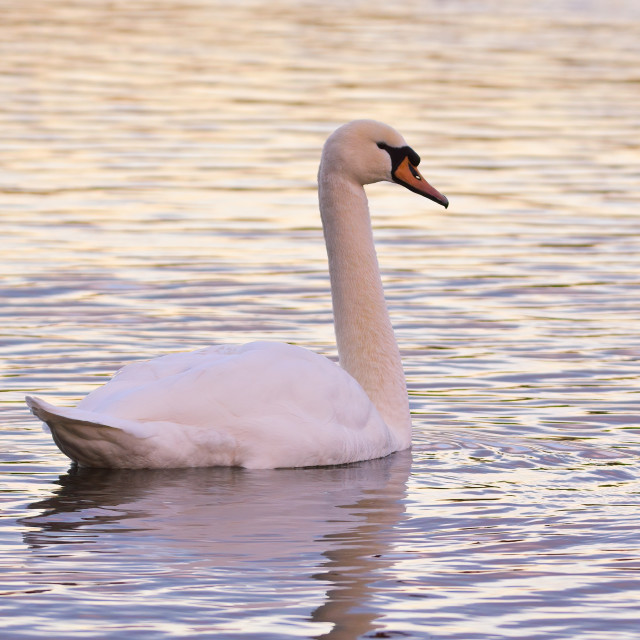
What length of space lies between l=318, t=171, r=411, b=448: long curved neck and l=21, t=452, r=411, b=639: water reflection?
837 mm

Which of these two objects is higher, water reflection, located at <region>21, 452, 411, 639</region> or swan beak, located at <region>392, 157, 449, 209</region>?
swan beak, located at <region>392, 157, 449, 209</region>

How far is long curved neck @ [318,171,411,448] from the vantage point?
33.2ft

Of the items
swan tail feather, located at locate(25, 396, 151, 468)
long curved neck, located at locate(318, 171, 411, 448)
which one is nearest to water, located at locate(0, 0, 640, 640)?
swan tail feather, located at locate(25, 396, 151, 468)

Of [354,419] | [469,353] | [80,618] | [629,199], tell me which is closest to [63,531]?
[80,618]

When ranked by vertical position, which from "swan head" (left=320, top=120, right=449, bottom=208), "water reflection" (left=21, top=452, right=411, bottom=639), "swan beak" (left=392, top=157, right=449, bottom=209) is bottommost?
"water reflection" (left=21, top=452, right=411, bottom=639)

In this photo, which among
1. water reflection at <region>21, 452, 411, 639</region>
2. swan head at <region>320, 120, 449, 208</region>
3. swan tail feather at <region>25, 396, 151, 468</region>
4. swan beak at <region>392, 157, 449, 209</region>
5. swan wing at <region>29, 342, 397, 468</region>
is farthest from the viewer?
swan beak at <region>392, 157, 449, 209</region>

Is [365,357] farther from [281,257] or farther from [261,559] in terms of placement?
[281,257]

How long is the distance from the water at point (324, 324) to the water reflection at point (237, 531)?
0.02 meters

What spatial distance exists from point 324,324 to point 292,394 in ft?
12.8

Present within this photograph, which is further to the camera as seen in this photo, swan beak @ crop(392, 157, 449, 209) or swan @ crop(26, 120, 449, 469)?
swan beak @ crop(392, 157, 449, 209)

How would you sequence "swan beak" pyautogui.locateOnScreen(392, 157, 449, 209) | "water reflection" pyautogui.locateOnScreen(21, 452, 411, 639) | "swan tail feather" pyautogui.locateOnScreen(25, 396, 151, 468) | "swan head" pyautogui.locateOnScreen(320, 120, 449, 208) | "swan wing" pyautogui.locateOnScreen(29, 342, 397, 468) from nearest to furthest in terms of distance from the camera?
"water reflection" pyautogui.locateOnScreen(21, 452, 411, 639) < "swan tail feather" pyautogui.locateOnScreen(25, 396, 151, 468) < "swan wing" pyautogui.locateOnScreen(29, 342, 397, 468) < "swan head" pyautogui.locateOnScreen(320, 120, 449, 208) < "swan beak" pyautogui.locateOnScreen(392, 157, 449, 209)

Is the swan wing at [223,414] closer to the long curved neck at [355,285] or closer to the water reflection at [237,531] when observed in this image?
the water reflection at [237,531]

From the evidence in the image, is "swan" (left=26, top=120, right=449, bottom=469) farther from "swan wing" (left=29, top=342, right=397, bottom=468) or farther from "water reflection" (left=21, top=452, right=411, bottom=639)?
"water reflection" (left=21, top=452, right=411, bottom=639)

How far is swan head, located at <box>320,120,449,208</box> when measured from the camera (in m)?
10.1
